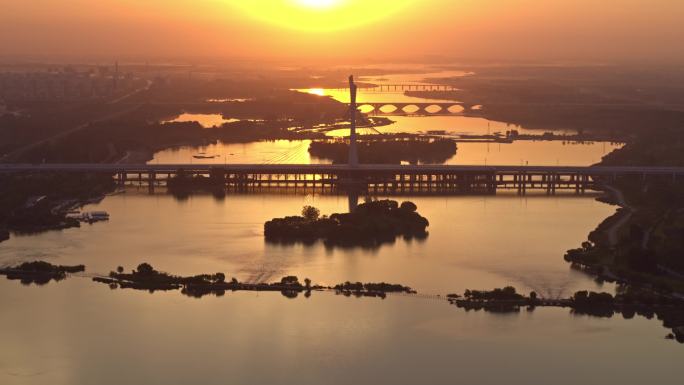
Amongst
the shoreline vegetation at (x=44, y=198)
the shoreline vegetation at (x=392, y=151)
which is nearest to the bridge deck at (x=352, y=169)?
the shoreline vegetation at (x=44, y=198)

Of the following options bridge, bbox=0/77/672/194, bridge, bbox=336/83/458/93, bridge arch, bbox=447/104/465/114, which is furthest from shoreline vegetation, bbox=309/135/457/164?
bridge, bbox=336/83/458/93

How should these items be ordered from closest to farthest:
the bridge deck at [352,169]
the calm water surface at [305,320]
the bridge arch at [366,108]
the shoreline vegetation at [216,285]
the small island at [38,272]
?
the calm water surface at [305,320] < the shoreline vegetation at [216,285] < the small island at [38,272] < the bridge deck at [352,169] < the bridge arch at [366,108]

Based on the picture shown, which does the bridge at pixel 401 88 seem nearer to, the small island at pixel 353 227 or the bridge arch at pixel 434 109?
the bridge arch at pixel 434 109

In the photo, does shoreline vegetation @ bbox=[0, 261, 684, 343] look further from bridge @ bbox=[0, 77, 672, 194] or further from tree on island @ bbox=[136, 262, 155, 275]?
bridge @ bbox=[0, 77, 672, 194]

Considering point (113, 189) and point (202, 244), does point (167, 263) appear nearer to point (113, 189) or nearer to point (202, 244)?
point (202, 244)

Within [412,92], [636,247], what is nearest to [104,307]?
[636,247]
